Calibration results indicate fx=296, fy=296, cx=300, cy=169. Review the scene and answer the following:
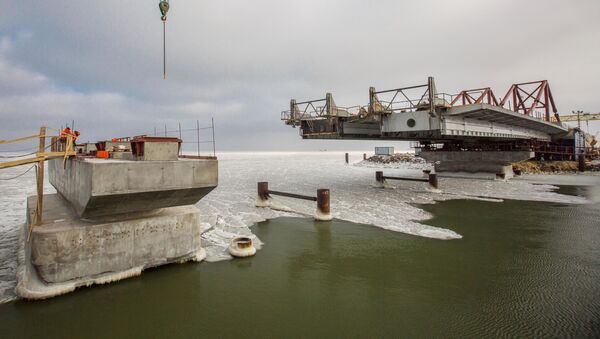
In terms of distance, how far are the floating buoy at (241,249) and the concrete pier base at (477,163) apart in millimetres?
31832

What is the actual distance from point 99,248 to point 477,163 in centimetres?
3719

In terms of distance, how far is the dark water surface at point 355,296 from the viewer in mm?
5738

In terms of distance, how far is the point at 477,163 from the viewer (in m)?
34.3

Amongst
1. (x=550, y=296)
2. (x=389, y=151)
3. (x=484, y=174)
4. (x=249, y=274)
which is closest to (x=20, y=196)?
(x=249, y=274)

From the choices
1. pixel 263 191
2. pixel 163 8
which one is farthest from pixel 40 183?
pixel 263 191

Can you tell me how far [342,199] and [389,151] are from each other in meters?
57.0

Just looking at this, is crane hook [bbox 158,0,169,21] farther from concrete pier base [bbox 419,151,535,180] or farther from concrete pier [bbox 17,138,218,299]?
concrete pier base [bbox 419,151,535,180]

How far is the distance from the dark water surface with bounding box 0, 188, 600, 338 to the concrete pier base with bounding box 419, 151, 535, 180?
23972mm

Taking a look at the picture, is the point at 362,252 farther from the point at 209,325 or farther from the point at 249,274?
the point at 209,325

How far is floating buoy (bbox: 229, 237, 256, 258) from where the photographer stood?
941 cm

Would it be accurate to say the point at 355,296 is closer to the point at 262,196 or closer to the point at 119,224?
the point at 119,224

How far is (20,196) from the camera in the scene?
20.3m

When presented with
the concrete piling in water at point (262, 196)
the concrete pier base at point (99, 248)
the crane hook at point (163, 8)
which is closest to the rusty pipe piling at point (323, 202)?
the concrete piling in water at point (262, 196)

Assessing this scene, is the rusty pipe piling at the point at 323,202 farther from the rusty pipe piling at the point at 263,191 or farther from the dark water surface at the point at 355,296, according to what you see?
the rusty pipe piling at the point at 263,191
